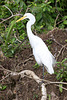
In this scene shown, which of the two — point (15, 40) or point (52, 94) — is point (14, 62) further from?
point (52, 94)

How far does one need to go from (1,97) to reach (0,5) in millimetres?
2375

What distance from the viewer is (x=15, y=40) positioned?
4.00m

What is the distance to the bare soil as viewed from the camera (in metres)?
2.97

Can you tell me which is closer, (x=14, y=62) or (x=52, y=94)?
(x=52, y=94)

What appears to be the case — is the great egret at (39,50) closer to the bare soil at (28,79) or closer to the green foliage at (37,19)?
the bare soil at (28,79)

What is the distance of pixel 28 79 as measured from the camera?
3320 millimetres

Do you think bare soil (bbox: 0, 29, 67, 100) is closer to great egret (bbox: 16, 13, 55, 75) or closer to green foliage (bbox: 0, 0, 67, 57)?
green foliage (bbox: 0, 0, 67, 57)

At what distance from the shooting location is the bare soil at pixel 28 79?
9.76ft

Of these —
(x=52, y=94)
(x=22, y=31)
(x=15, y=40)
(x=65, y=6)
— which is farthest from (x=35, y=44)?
(x=65, y=6)

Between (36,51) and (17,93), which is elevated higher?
(36,51)

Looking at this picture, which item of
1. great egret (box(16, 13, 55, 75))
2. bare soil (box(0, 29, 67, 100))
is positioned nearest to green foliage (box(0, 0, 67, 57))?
bare soil (box(0, 29, 67, 100))

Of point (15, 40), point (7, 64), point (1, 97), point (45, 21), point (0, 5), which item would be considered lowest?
point (1, 97)

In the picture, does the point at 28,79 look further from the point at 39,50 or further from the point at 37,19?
the point at 37,19

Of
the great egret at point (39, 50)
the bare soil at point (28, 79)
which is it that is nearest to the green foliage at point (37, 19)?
the bare soil at point (28, 79)
